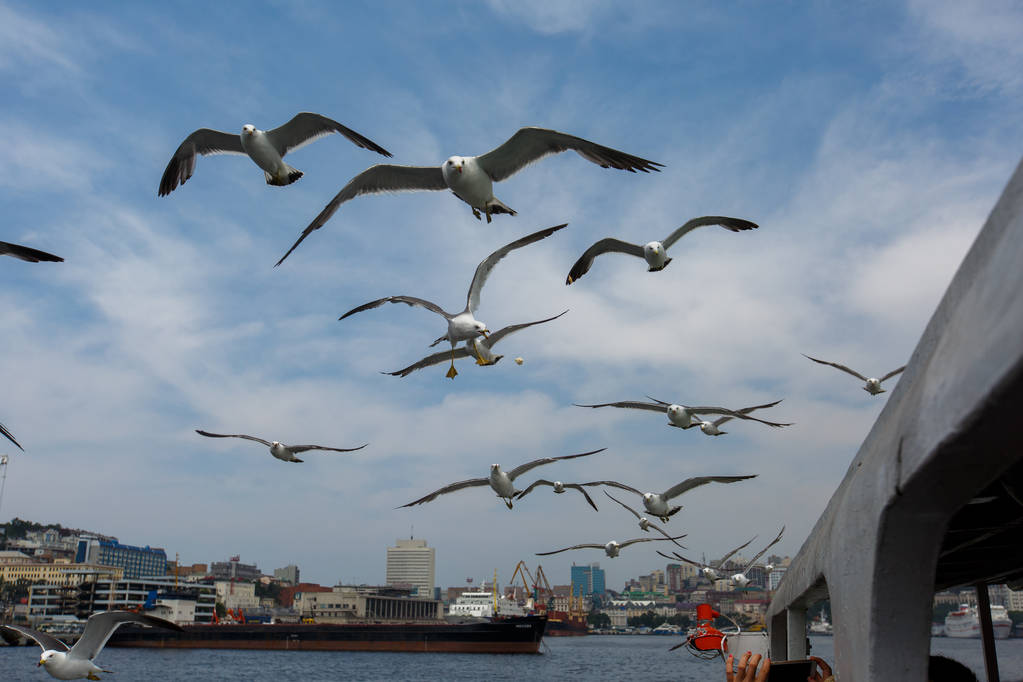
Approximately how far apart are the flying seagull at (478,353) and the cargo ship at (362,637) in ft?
223

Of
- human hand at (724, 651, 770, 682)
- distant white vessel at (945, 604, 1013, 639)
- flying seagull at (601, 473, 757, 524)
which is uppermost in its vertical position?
flying seagull at (601, 473, 757, 524)

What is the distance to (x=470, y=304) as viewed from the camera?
1375cm

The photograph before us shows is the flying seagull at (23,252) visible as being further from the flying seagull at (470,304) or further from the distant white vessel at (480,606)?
the distant white vessel at (480,606)

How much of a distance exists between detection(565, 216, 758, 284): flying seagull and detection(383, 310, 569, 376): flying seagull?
148cm

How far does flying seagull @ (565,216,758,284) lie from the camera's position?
14852 mm

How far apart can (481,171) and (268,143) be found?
355 cm

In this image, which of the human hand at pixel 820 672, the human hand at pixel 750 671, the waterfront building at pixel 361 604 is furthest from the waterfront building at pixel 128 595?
the human hand at pixel 750 671

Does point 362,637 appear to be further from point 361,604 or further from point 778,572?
point 361,604

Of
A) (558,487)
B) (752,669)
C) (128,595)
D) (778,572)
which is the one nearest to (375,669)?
(778,572)

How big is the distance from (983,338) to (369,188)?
1087 cm

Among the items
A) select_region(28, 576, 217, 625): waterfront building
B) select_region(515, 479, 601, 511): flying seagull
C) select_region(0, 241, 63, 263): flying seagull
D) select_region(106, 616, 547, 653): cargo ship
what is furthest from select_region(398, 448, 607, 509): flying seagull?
select_region(28, 576, 217, 625): waterfront building

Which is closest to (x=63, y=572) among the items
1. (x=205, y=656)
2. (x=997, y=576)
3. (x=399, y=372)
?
(x=205, y=656)

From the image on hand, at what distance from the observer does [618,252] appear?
50.9ft

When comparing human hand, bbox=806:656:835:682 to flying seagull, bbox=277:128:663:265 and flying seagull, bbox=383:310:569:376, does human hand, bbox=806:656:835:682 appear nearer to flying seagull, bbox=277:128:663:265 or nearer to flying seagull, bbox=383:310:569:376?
flying seagull, bbox=277:128:663:265
